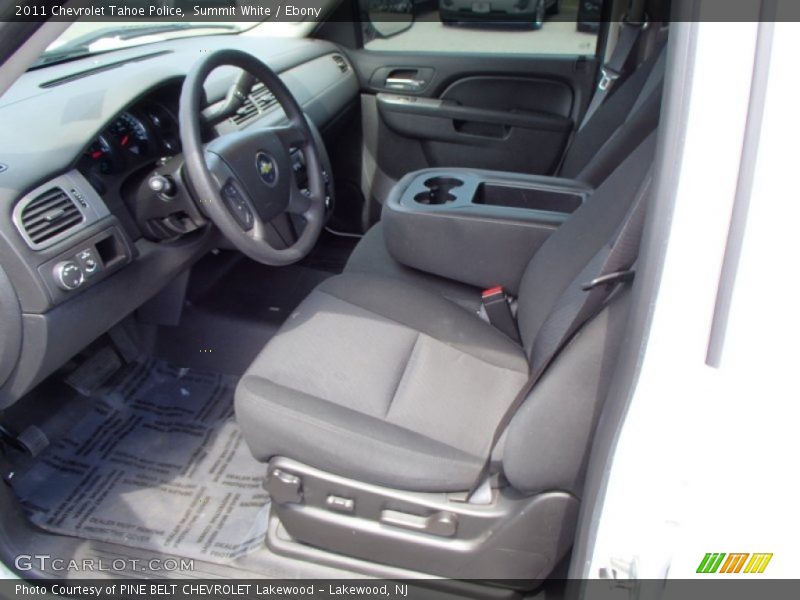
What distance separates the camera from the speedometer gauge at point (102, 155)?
128 cm

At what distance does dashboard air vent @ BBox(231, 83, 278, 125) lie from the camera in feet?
5.49

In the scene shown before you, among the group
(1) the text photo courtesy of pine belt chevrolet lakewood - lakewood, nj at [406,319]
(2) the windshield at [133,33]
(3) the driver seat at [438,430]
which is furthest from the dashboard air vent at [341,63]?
(3) the driver seat at [438,430]

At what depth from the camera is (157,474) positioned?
1.56 meters

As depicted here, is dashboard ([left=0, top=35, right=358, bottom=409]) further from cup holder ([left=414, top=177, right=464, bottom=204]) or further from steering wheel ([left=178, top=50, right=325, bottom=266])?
cup holder ([left=414, top=177, right=464, bottom=204])

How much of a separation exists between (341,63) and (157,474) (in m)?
1.54

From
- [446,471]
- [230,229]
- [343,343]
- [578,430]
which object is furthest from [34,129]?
[578,430]

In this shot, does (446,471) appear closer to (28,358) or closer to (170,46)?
(28,358)

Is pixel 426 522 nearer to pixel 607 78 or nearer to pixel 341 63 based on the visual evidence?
pixel 607 78

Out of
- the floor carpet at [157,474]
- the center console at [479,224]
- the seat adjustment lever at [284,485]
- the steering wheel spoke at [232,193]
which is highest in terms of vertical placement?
the steering wheel spoke at [232,193]

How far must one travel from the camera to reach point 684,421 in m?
0.65

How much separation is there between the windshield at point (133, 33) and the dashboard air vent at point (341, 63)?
0.15 m

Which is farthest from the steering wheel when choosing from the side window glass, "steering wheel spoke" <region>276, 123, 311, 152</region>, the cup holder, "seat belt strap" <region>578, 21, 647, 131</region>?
the side window glass

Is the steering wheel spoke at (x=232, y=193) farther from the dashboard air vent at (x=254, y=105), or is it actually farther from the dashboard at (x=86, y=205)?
the dashboard air vent at (x=254, y=105)

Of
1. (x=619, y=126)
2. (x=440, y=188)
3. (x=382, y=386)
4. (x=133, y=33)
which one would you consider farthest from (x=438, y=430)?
(x=133, y=33)
